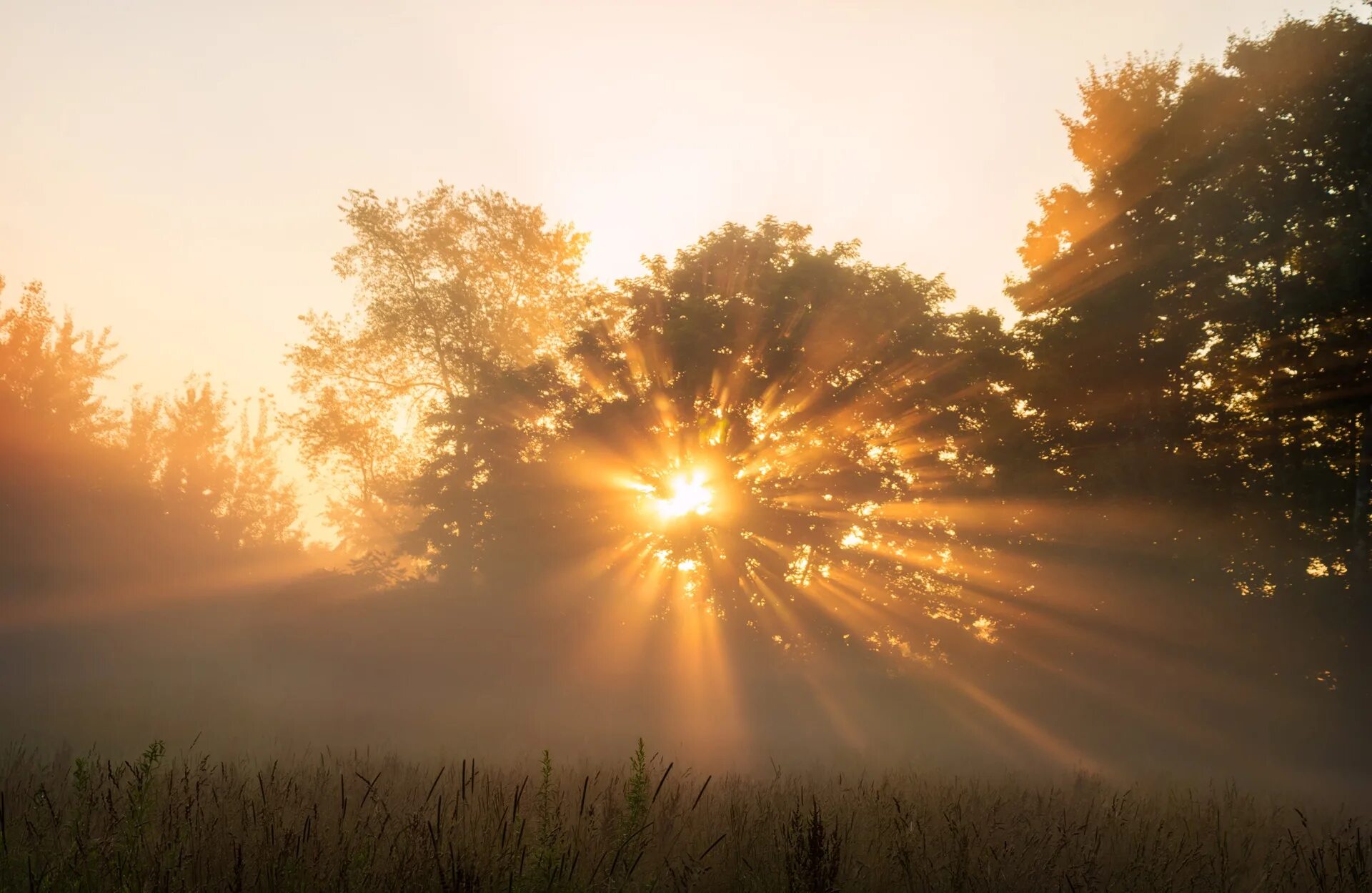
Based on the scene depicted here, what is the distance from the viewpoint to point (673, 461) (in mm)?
24641

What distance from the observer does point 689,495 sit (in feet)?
80.5

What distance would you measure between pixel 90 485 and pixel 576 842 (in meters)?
34.9

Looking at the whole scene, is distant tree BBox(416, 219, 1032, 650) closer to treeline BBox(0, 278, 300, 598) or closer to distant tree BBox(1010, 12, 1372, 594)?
distant tree BBox(1010, 12, 1372, 594)

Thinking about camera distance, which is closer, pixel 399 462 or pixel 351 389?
pixel 351 389

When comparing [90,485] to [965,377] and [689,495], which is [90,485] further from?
[965,377]

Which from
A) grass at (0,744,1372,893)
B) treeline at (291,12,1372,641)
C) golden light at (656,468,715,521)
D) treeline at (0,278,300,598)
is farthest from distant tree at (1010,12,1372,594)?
treeline at (0,278,300,598)

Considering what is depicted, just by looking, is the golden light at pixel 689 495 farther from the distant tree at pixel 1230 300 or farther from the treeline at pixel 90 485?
Answer: the treeline at pixel 90 485

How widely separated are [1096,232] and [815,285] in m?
7.84

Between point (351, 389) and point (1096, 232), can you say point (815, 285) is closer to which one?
point (1096, 232)

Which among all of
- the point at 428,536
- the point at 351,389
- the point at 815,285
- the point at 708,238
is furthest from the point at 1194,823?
A: the point at 351,389

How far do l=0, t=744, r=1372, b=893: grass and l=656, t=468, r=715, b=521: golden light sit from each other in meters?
17.3

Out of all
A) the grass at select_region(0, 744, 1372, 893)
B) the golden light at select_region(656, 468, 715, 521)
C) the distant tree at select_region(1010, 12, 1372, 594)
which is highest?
the distant tree at select_region(1010, 12, 1372, 594)

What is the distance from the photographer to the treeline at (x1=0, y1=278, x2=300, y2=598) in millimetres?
28297

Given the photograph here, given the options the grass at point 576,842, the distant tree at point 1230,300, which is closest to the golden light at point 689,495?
the distant tree at point 1230,300
